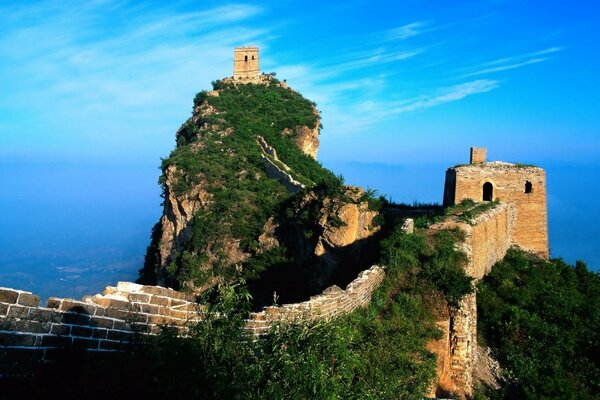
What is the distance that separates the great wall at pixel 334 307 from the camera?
4.55 meters

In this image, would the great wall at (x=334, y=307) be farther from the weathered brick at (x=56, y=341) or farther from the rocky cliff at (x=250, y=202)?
the rocky cliff at (x=250, y=202)

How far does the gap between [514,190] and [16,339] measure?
67.7ft

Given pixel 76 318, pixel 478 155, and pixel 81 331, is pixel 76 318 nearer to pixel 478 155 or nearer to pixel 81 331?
pixel 81 331

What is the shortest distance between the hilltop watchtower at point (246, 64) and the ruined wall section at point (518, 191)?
29.4m

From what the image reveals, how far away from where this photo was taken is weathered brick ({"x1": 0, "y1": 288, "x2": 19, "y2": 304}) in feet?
14.5

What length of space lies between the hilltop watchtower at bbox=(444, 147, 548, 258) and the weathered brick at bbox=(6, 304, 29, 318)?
1895cm

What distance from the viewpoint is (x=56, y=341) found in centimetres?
471

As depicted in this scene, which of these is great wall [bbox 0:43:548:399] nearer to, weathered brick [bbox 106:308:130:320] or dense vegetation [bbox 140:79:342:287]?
weathered brick [bbox 106:308:130:320]

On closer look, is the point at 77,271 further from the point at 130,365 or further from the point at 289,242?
the point at 130,365

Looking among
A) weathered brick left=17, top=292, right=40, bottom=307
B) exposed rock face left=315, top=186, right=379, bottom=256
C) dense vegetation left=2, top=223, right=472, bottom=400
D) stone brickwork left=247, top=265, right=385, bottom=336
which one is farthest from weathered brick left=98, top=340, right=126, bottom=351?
exposed rock face left=315, top=186, right=379, bottom=256

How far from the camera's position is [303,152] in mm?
38000

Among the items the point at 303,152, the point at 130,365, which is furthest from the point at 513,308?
the point at 303,152

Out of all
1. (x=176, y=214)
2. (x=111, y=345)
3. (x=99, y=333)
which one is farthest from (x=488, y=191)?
(x=99, y=333)

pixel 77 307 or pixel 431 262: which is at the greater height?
pixel 431 262
